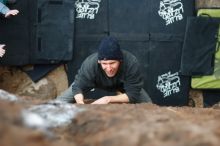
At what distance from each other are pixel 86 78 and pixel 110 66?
35 centimetres

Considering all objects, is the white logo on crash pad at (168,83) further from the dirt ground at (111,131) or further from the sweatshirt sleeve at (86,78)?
the dirt ground at (111,131)

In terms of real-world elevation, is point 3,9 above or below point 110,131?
above

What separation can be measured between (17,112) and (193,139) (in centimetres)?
64

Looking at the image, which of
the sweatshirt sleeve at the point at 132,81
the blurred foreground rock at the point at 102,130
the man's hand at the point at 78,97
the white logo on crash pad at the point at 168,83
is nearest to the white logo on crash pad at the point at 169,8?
the white logo on crash pad at the point at 168,83

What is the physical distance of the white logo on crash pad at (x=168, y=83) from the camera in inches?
259

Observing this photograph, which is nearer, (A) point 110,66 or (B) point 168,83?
(A) point 110,66

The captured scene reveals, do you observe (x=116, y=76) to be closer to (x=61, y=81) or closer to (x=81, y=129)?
(x=61, y=81)

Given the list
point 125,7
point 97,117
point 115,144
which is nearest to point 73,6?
point 125,7

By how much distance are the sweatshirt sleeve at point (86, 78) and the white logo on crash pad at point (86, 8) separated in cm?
145

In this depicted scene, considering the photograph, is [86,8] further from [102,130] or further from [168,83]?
[102,130]

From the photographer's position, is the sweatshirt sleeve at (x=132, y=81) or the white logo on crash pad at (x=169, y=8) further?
the white logo on crash pad at (x=169, y=8)

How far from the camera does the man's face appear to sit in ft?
15.2

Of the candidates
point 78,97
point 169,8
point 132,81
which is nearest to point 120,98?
point 132,81

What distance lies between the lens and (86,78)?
16.2 feet
